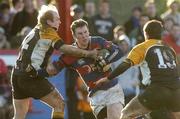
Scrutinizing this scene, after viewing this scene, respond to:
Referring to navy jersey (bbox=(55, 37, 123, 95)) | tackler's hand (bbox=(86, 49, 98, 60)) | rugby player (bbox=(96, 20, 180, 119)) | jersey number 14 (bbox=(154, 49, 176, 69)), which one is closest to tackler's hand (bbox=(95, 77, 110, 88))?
rugby player (bbox=(96, 20, 180, 119))

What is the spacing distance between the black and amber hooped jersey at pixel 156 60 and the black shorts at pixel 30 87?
1534 mm

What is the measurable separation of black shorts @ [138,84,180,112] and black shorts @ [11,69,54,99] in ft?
5.20

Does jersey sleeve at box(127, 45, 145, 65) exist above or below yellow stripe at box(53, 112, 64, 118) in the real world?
above

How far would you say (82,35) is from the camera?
40.7ft

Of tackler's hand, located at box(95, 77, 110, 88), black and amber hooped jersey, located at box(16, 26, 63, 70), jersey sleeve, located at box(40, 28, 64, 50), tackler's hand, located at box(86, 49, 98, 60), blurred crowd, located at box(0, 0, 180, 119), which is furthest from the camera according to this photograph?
blurred crowd, located at box(0, 0, 180, 119)

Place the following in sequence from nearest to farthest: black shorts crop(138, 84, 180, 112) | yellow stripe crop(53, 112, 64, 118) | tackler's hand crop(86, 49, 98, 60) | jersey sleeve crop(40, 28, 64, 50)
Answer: black shorts crop(138, 84, 180, 112), tackler's hand crop(86, 49, 98, 60), jersey sleeve crop(40, 28, 64, 50), yellow stripe crop(53, 112, 64, 118)

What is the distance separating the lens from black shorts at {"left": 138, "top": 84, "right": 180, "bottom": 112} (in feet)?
38.8

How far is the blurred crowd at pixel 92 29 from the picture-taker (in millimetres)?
16375

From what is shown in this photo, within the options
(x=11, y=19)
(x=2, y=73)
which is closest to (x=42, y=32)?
(x=2, y=73)

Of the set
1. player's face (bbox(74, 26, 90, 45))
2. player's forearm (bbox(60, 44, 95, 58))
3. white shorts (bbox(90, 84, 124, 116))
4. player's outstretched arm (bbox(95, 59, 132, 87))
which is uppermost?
player's face (bbox(74, 26, 90, 45))

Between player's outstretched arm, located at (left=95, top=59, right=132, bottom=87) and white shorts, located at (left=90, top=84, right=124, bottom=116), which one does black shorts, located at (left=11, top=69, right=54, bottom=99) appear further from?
player's outstretched arm, located at (left=95, top=59, right=132, bottom=87)

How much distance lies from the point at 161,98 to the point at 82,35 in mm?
1481

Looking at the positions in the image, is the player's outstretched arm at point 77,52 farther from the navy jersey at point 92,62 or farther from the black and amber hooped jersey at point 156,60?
the black and amber hooped jersey at point 156,60

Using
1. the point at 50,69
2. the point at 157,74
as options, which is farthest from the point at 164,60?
the point at 50,69
